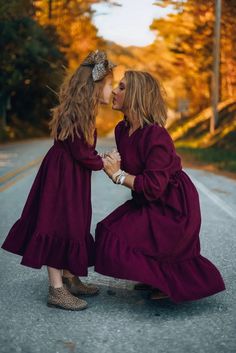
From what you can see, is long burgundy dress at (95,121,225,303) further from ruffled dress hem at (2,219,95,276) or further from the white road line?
the white road line

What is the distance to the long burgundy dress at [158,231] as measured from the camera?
13.6 feet

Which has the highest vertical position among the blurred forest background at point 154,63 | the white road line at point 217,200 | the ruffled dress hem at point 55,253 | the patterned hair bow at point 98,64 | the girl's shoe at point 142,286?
the patterned hair bow at point 98,64

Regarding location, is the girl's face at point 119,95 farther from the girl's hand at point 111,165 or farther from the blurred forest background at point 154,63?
the blurred forest background at point 154,63

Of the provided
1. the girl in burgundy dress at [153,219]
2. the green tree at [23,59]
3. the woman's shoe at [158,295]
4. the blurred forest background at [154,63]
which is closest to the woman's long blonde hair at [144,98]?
the girl in burgundy dress at [153,219]

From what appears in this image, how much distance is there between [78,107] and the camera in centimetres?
421

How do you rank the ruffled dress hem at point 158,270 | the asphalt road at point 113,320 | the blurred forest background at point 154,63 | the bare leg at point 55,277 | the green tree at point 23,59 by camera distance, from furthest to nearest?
the green tree at point 23,59, the blurred forest background at point 154,63, the bare leg at point 55,277, the ruffled dress hem at point 158,270, the asphalt road at point 113,320

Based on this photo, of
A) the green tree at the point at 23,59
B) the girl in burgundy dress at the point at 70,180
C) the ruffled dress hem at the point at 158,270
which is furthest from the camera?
the green tree at the point at 23,59

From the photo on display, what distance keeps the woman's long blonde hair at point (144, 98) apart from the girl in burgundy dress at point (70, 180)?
15cm

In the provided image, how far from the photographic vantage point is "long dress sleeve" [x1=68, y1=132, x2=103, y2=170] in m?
4.18

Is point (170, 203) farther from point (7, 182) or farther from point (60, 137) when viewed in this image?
point (7, 182)

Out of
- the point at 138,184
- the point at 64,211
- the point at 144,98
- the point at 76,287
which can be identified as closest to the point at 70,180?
the point at 64,211

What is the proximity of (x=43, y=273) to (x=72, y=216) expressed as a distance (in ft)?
4.14

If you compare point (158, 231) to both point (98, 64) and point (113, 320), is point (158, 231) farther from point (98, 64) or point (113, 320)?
point (98, 64)

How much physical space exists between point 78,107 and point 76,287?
127 centimetres
